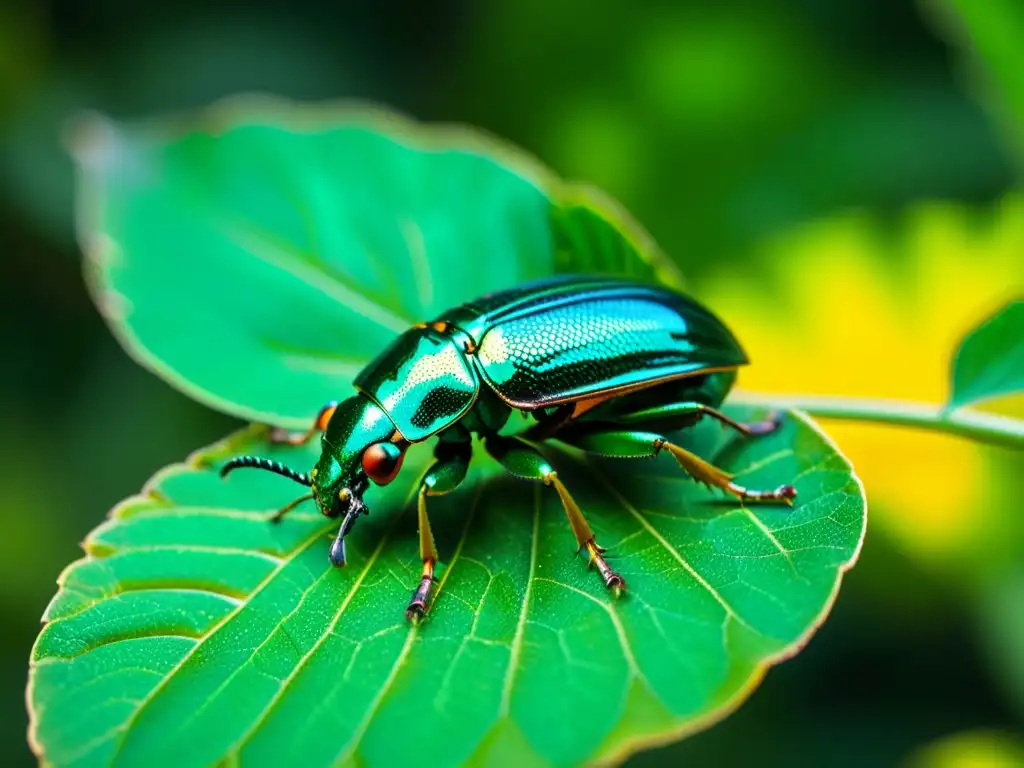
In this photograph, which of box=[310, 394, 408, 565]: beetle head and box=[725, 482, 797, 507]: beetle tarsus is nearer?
box=[725, 482, 797, 507]: beetle tarsus

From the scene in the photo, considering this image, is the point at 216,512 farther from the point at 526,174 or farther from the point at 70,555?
the point at 70,555

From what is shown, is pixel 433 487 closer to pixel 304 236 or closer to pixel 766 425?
pixel 766 425

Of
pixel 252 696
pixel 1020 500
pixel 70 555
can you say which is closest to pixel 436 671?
pixel 252 696

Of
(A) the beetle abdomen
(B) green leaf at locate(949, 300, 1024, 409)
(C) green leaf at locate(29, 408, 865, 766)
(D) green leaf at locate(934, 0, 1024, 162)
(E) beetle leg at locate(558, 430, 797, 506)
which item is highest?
Result: (D) green leaf at locate(934, 0, 1024, 162)

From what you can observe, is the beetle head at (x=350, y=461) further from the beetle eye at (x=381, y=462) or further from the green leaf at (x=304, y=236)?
the green leaf at (x=304, y=236)

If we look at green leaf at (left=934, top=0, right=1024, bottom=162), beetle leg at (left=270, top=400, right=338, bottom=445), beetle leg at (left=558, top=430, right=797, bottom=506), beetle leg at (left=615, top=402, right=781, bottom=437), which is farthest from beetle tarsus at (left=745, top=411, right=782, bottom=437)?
green leaf at (left=934, top=0, right=1024, bottom=162)

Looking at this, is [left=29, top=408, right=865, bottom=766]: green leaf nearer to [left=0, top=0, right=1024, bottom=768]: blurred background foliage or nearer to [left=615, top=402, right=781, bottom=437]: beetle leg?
[left=615, top=402, right=781, bottom=437]: beetle leg

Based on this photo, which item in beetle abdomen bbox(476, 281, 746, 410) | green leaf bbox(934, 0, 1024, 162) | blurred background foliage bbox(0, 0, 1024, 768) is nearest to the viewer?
beetle abdomen bbox(476, 281, 746, 410)
